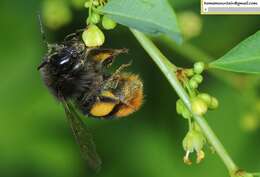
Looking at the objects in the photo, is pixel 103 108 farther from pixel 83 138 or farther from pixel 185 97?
pixel 185 97

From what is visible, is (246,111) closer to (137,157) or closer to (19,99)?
(137,157)

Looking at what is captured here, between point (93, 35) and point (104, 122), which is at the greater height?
point (93, 35)

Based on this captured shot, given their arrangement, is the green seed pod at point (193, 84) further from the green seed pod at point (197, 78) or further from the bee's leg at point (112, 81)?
the bee's leg at point (112, 81)

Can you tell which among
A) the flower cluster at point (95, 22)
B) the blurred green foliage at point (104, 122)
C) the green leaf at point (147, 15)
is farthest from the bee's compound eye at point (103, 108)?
the blurred green foliage at point (104, 122)

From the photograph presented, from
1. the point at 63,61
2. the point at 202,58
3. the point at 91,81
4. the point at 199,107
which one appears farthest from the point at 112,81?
the point at 202,58

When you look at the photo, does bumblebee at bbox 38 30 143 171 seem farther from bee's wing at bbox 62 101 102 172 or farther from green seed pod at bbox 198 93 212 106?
green seed pod at bbox 198 93 212 106

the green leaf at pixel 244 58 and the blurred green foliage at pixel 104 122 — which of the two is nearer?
the green leaf at pixel 244 58
